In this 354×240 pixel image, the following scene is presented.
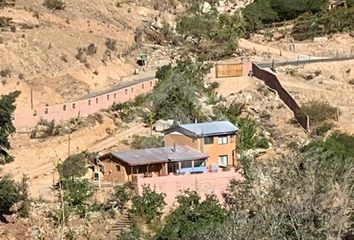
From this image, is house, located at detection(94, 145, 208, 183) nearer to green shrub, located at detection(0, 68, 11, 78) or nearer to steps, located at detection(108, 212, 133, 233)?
steps, located at detection(108, 212, 133, 233)

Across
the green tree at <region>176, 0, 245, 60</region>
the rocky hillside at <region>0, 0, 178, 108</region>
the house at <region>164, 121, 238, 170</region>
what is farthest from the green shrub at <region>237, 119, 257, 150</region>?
the green tree at <region>176, 0, 245, 60</region>

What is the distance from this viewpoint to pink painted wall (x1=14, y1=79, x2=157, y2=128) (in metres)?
45.4

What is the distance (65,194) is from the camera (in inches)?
1566

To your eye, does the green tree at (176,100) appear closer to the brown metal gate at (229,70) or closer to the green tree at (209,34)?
the brown metal gate at (229,70)

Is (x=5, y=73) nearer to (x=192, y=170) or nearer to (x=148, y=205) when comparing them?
(x=192, y=170)

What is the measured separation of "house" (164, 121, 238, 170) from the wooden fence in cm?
821

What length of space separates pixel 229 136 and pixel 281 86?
1257cm

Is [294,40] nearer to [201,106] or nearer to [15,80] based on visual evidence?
[201,106]

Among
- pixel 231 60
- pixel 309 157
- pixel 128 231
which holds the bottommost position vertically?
pixel 128 231

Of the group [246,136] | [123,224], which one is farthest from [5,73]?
[123,224]

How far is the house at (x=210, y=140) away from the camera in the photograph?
148ft

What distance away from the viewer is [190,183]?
41844 millimetres

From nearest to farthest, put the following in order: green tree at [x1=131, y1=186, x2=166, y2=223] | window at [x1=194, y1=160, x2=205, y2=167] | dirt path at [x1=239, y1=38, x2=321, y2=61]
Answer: green tree at [x1=131, y1=186, x2=166, y2=223] → window at [x1=194, y1=160, x2=205, y2=167] → dirt path at [x1=239, y1=38, x2=321, y2=61]

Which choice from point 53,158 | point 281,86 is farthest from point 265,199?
point 281,86
